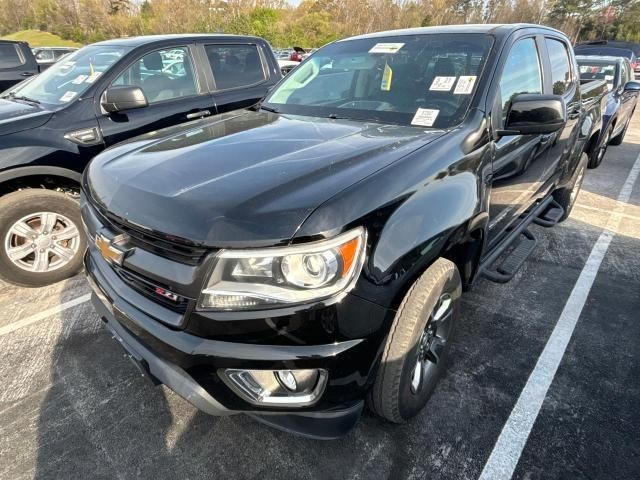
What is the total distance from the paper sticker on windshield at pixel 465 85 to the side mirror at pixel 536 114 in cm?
25

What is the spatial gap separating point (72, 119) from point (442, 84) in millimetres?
2897

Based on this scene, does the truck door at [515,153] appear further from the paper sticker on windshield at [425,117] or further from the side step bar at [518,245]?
the paper sticker on windshield at [425,117]

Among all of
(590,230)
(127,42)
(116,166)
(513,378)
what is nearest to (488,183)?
(513,378)

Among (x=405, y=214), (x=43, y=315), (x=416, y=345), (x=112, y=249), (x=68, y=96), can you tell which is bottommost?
(x=43, y=315)

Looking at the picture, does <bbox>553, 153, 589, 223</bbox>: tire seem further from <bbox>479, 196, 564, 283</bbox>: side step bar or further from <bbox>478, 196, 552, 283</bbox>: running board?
<bbox>478, 196, 552, 283</bbox>: running board

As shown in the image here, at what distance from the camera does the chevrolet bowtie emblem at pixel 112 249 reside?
1745 millimetres

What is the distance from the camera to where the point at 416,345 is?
6.07ft

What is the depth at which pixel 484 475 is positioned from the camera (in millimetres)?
1884

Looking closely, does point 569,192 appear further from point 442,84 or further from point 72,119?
point 72,119

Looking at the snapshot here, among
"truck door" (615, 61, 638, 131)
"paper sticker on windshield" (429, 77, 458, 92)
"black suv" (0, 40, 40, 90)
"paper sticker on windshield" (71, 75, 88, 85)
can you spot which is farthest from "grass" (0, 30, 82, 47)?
"paper sticker on windshield" (429, 77, 458, 92)

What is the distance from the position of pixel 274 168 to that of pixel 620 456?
2.10 metres

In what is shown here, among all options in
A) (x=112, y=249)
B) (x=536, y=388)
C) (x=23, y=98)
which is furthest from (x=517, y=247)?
(x=23, y=98)

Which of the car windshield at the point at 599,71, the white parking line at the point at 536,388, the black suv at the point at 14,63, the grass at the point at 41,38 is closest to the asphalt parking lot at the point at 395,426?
the white parking line at the point at 536,388

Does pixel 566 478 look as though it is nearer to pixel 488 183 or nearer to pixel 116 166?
pixel 488 183
